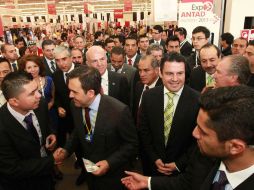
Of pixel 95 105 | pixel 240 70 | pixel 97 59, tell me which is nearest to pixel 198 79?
pixel 240 70

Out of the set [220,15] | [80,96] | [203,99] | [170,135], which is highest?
[220,15]

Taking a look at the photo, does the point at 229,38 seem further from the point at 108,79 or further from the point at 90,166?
the point at 90,166

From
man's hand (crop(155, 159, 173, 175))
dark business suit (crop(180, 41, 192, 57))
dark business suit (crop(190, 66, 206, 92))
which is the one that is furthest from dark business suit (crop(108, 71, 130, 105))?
dark business suit (crop(180, 41, 192, 57))

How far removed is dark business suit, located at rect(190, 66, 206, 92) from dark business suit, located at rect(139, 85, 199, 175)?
0.91m

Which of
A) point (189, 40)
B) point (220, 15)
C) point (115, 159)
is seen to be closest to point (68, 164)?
point (115, 159)

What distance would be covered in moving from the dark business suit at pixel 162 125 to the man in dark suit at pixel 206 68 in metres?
0.86

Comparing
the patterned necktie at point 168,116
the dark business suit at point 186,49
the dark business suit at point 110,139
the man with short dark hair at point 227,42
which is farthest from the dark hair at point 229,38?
the dark business suit at point 110,139

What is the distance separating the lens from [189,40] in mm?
6605

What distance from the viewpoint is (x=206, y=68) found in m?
3.01

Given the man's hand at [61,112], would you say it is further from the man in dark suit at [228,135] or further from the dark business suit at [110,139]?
the man in dark suit at [228,135]

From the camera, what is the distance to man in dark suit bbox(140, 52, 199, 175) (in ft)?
7.11

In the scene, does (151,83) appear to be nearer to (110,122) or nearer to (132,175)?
(110,122)

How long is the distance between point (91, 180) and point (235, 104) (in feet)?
5.17

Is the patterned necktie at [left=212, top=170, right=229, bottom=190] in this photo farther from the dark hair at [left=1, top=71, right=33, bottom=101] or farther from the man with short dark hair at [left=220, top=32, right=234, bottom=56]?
the man with short dark hair at [left=220, top=32, right=234, bottom=56]
